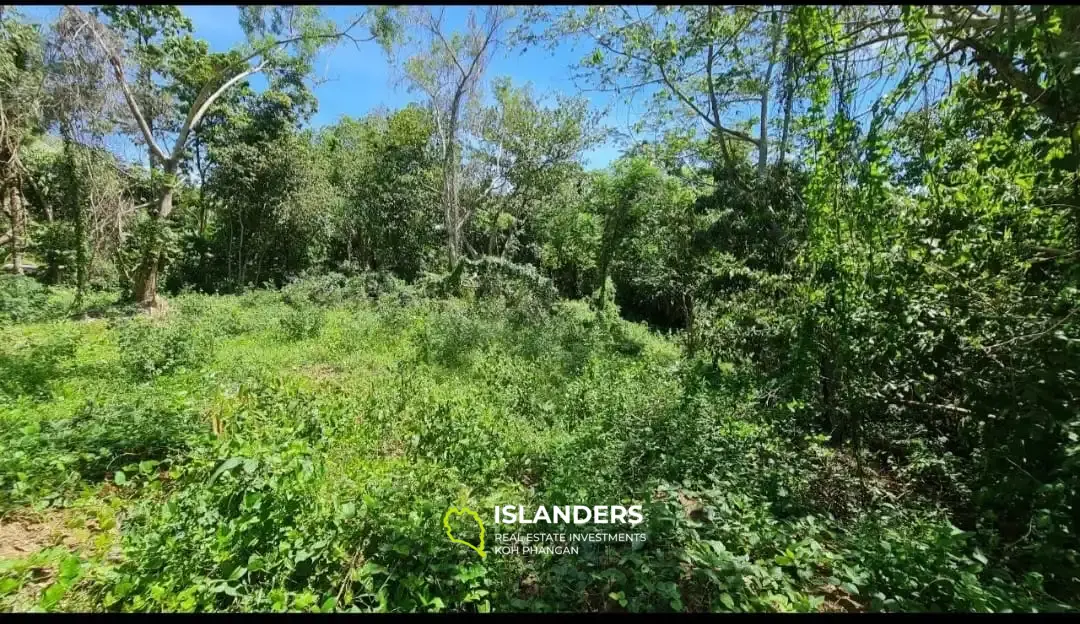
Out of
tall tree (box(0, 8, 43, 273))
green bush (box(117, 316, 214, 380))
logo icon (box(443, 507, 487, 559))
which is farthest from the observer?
tall tree (box(0, 8, 43, 273))

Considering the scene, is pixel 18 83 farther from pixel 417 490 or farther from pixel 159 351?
pixel 417 490

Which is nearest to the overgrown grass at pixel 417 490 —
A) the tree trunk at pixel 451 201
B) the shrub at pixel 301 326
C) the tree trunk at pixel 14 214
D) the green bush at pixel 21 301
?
the shrub at pixel 301 326

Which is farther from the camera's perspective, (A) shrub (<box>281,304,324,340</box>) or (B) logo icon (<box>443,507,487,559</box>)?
(A) shrub (<box>281,304,324,340</box>)

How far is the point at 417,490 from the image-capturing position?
8.13 ft

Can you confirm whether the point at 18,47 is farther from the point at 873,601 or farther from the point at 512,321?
the point at 873,601

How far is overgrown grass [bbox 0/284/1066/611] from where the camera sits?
1791 millimetres

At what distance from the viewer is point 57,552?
2.00 metres

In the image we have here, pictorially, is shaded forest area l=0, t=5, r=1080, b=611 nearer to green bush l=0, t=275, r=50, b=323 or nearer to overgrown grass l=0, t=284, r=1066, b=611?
overgrown grass l=0, t=284, r=1066, b=611

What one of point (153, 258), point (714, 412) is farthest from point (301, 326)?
point (714, 412)

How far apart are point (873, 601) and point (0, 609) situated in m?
3.24

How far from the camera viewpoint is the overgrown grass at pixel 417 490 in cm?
179

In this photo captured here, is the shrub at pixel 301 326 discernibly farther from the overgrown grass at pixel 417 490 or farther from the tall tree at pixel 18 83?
the tall tree at pixel 18 83

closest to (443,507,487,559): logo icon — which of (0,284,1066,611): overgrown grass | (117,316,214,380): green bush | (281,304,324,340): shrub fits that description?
(0,284,1066,611): overgrown grass

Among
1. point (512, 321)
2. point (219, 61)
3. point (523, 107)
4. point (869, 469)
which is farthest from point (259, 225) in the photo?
point (869, 469)
